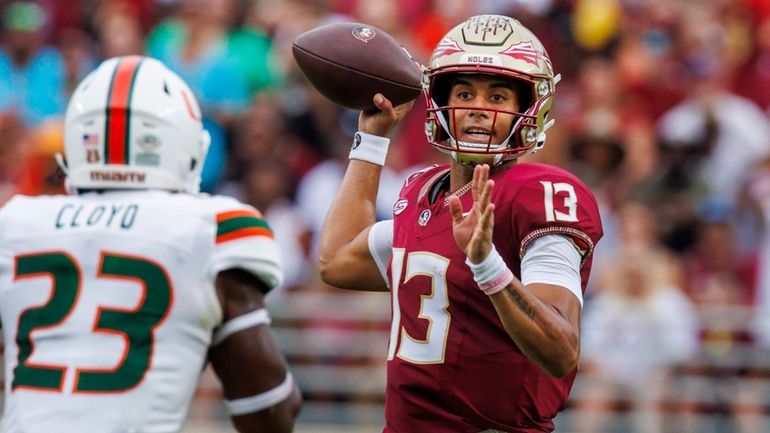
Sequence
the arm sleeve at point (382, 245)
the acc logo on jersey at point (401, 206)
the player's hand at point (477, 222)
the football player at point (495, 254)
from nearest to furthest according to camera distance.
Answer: the player's hand at point (477, 222) → the football player at point (495, 254) → the acc logo on jersey at point (401, 206) → the arm sleeve at point (382, 245)

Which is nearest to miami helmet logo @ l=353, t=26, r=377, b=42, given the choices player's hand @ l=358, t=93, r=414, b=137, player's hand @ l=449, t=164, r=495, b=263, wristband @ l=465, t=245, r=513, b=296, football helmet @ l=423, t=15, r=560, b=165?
player's hand @ l=358, t=93, r=414, b=137

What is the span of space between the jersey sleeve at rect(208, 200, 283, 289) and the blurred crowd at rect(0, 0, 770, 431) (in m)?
4.40

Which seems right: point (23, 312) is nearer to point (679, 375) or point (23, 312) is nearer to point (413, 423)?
point (413, 423)

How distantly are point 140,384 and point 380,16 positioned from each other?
6.64m

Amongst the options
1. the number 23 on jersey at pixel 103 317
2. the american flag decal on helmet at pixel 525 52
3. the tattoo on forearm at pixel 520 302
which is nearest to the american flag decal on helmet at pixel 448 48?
the american flag decal on helmet at pixel 525 52

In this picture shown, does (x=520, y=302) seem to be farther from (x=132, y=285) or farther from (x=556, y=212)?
(x=132, y=285)

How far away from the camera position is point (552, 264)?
3875 mm

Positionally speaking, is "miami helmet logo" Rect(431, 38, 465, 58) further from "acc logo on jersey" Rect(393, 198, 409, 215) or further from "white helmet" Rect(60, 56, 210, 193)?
"white helmet" Rect(60, 56, 210, 193)

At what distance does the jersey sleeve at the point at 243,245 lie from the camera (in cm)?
394

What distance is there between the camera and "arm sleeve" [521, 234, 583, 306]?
3.86 metres

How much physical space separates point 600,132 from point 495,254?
566 centimetres

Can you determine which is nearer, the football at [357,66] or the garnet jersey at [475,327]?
the garnet jersey at [475,327]

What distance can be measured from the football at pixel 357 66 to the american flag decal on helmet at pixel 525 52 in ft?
1.56

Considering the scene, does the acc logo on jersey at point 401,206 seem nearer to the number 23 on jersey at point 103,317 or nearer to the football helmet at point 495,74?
the football helmet at point 495,74
